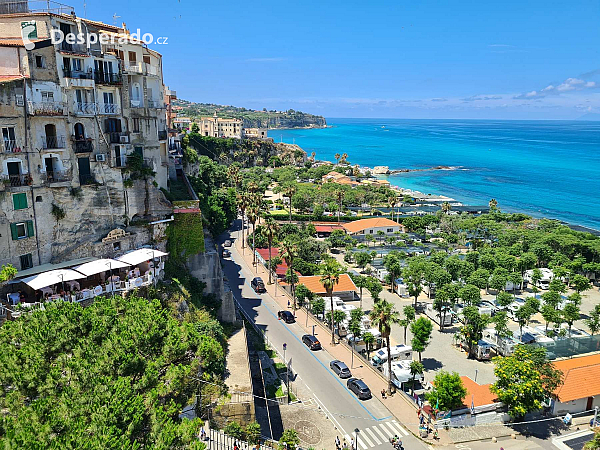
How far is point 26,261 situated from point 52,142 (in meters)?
7.05

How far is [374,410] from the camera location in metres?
29.2

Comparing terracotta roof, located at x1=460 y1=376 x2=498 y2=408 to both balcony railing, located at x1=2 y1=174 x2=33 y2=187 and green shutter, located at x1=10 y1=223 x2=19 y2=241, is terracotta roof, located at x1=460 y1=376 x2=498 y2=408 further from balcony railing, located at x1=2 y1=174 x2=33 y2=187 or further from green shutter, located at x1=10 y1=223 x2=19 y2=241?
balcony railing, located at x1=2 y1=174 x2=33 y2=187

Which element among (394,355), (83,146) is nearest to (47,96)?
(83,146)

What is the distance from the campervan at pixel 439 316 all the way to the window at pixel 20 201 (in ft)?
116

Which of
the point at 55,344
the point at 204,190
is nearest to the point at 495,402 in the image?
the point at 55,344

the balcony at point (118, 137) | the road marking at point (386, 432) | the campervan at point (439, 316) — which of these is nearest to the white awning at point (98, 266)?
the balcony at point (118, 137)

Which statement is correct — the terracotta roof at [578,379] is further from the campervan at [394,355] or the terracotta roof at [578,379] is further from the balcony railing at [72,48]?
the balcony railing at [72,48]

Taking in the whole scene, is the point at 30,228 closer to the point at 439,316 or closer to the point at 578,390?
the point at 439,316

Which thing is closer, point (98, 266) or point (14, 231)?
point (14, 231)

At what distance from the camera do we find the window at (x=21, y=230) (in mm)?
24609

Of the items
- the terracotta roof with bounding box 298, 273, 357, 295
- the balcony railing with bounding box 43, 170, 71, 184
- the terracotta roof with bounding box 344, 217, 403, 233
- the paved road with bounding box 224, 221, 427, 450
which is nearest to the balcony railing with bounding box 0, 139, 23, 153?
the balcony railing with bounding box 43, 170, 71, 184

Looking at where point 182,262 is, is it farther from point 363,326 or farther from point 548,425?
point 548,425

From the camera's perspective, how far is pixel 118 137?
29.4m

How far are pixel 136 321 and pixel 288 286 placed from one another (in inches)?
1243
